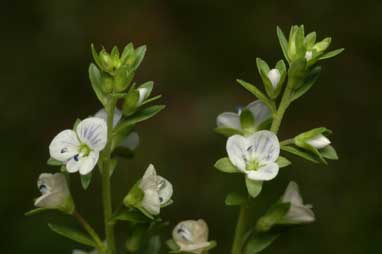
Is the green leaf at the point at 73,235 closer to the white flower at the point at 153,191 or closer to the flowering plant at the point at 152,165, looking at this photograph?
the flowering plant at the point at 152,165

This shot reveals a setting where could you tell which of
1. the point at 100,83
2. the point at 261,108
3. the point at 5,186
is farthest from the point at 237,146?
the point at 5,186

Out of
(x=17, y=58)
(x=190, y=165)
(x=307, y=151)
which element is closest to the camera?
(x=307, y=151)

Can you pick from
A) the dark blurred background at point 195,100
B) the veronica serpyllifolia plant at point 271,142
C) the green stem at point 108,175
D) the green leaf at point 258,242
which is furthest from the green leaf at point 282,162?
the dark blurred background at point 195,100

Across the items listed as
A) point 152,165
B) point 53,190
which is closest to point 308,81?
point 152,165

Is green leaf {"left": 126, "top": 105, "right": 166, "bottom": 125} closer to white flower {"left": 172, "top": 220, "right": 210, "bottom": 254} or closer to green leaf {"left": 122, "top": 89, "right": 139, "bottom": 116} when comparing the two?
green leaf {"left": 122, "top": 89, "right": 139, "bottom": 116}

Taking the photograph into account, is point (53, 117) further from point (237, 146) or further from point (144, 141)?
point (237, 146)
